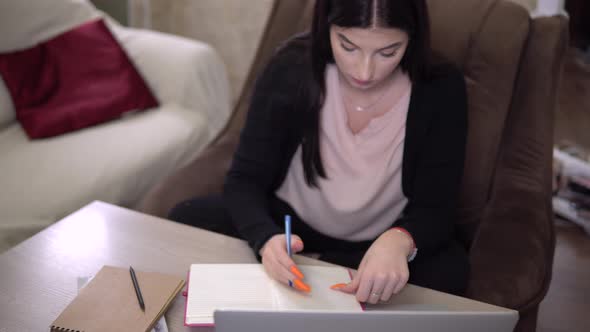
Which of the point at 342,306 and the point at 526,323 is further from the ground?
the point at 342,306

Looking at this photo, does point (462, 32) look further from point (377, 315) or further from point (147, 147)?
point (147, 147)

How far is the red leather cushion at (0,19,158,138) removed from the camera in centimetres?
181

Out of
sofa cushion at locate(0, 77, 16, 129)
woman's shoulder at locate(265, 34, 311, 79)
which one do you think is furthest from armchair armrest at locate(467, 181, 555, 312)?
sofa cushion at locate(0, 77, 16, 129)

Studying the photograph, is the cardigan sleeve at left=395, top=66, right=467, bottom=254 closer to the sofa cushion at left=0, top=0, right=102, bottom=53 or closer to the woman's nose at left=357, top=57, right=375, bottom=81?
the woman's nose at left=357, top=57, right=375, bottom=81

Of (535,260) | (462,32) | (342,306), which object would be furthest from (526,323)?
(462,32)

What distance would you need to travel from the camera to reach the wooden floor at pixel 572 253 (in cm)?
155

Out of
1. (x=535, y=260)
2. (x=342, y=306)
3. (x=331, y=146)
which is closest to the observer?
(x=342, y=306)

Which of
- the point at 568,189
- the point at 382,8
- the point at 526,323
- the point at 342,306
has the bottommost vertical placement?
the point at 568,189

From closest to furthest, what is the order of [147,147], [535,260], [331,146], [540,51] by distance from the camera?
Result: [535,260], [331,146], [540,51], [147,147]

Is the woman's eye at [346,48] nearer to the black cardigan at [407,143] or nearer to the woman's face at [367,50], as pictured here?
the woman's face at [367,50]

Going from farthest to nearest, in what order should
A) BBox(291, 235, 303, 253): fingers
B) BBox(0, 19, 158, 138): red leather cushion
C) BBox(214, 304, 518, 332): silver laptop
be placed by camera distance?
1. BBox(0, 19, 158, 138): red leather cushion
2. BBox(291, 235, 303, 253): fingers
3. BBox(214, 304, 518, 332): silver laptop

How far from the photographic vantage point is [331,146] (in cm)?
117

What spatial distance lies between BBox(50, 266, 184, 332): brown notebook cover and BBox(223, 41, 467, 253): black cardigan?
241mm

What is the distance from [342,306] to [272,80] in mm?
566
